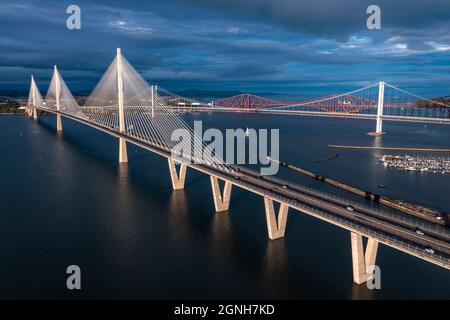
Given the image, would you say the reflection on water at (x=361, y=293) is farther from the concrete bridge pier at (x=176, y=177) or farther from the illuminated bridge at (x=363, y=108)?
the illuminated bridge at (x=363, y=108)

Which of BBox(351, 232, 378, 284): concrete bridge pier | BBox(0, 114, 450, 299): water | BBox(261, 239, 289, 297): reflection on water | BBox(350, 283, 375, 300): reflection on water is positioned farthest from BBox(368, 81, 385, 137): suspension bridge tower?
BBox(350, 283, 375, 300): reflection on water

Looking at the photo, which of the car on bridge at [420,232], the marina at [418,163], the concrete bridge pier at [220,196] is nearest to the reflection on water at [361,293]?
the car on bridge at [420,232]

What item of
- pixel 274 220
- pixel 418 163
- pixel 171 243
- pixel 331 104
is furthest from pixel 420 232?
pixel 331 104

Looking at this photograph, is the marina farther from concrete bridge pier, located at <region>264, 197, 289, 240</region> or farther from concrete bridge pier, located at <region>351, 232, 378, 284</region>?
concrete bridge pier, located at <region>351, 232, 378, 284</region>

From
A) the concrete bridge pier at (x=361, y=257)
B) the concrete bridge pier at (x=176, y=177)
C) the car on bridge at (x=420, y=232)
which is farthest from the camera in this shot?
the concrete bridge pier at (x=176, y=177)

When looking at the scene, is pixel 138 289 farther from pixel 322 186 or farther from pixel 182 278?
pixel 322 186

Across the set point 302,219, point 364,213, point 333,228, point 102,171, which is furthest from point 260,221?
point 102,171
